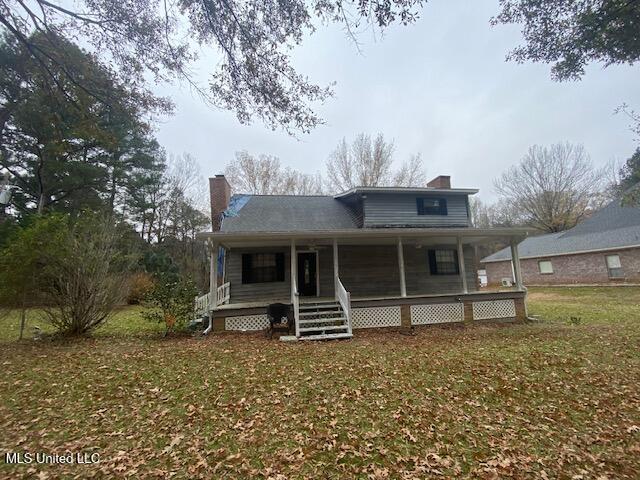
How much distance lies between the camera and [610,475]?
120 inches

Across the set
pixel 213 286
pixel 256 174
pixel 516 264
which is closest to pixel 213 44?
pixel 213 286

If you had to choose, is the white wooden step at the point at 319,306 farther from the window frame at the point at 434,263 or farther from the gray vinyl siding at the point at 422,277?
the window frame at the point at 434,263

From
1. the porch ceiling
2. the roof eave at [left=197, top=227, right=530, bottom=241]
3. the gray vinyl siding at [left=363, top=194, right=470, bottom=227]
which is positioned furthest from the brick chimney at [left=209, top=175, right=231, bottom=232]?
the gray vinyl siding at [left=363, top=194, right=470, bottom=227]

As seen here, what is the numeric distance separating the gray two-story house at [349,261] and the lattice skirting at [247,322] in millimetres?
30

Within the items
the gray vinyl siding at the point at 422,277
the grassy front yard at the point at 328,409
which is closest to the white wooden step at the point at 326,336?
the grassy front yard at the point at 328,409

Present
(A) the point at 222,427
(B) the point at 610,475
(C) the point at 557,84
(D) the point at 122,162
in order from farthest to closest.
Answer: (D) the point at 122,162 < (C) the point at 557,84 < (A) the point at 222,427 < (B) the point at 610,475

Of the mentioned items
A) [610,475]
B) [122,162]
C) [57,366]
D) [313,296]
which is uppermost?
[122,162]

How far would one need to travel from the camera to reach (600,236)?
2294 centimetres

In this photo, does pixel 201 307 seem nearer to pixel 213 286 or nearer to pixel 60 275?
pixel 213 286

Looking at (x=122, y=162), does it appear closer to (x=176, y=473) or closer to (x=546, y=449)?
(x=176, y=473)

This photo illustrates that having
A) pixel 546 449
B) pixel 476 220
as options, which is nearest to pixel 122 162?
pixel 546 449

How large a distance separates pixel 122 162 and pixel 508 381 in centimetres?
2593

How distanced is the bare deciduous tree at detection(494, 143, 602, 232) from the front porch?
97.3 ft

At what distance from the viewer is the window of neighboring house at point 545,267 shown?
25.8m
